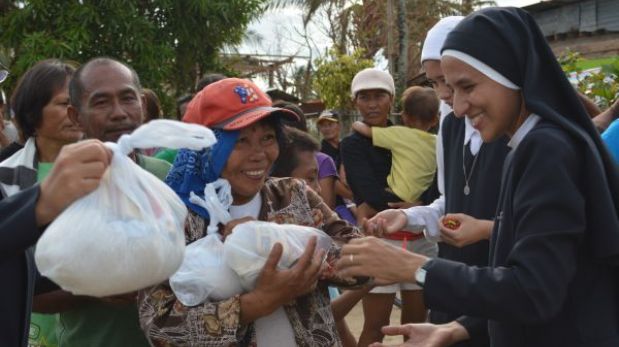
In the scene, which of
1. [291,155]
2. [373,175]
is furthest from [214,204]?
[373,175]

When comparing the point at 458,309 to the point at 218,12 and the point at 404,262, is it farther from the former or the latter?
the point at 218,12

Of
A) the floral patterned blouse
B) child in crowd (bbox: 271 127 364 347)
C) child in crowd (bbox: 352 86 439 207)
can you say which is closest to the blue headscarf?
the floral patterned blouse

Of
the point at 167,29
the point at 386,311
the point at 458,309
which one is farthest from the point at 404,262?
the point at 167,29

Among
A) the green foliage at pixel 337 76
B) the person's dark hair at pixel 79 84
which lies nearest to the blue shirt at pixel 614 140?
the person's dark hair at pixel 79 84

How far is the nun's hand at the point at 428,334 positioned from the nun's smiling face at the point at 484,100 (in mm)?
726

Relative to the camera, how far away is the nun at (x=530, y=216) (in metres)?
1.90

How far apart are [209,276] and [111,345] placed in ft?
1.73

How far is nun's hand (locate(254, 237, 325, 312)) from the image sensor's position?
2.16m

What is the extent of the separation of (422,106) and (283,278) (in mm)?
3569

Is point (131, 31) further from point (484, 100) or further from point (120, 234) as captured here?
point (120, 234)

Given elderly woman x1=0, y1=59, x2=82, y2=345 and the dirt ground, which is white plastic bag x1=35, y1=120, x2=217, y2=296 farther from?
the dirt ground

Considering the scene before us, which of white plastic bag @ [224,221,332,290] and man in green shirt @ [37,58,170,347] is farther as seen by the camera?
man in green shirt @ [37,58,170,347]

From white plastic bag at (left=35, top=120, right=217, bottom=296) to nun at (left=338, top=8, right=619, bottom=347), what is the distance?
666 mm

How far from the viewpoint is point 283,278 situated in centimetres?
217
